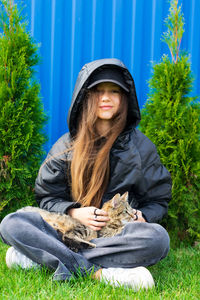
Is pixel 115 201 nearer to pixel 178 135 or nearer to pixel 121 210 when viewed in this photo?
pixel 121 210

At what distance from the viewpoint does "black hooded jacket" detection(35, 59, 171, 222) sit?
3174mm

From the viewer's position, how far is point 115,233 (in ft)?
9.57

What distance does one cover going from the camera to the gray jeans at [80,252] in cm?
250

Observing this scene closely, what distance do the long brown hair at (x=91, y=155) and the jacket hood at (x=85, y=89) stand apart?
74 mm

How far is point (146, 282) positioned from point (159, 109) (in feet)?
6.79

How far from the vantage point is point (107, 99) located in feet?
10.6

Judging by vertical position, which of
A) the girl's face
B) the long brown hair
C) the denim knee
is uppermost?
the girl's face

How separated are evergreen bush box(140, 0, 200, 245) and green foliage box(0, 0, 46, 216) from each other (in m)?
1.27

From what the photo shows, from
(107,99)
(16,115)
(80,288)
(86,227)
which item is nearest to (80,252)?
(86,227)

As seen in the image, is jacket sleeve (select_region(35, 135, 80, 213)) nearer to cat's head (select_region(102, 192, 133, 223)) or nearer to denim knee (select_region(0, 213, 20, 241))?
cat's head (select_region(102, 192, 133, 223))

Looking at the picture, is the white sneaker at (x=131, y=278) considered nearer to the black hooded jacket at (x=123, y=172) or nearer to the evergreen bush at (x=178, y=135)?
the black hooded jacket at (x=123, y=172)

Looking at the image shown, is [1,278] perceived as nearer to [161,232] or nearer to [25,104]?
[161,232]

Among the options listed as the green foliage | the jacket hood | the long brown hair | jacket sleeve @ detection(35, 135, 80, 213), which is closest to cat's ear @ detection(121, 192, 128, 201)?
the long brown hair

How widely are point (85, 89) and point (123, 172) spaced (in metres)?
0.79
